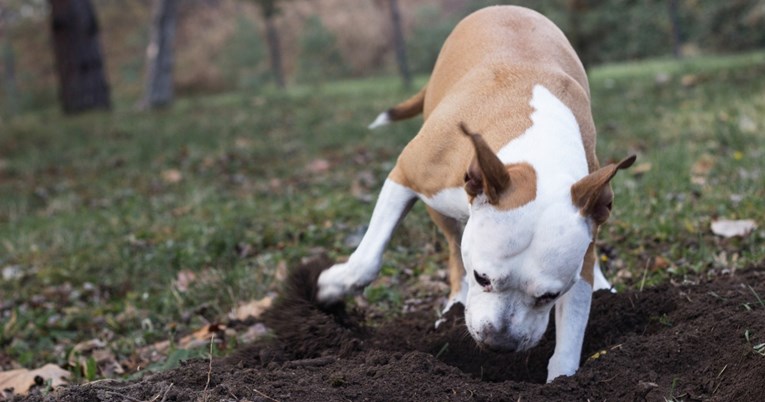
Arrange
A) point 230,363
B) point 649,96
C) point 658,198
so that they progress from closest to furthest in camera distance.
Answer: point 230,363 → point 658,198 → point 649,96

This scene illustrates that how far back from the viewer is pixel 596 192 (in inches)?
106

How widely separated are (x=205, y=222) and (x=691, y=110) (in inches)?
227

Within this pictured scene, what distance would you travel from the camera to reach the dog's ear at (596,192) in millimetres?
2627

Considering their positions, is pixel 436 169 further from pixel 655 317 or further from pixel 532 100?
pixel 655 317

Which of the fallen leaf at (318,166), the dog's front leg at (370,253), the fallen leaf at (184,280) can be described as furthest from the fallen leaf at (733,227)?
the fallen leaf at (318,166)

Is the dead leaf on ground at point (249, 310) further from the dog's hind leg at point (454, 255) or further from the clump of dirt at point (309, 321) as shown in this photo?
the dog's hind leg at point (454, 255)

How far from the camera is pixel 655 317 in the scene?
3.49 metres

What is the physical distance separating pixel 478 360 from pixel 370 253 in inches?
23.8

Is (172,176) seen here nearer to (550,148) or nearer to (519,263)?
(550,148)

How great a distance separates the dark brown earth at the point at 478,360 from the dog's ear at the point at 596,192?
572mm

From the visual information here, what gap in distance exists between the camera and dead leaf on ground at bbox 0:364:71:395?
3.64 m

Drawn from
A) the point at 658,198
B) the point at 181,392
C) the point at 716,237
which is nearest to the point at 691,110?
the point at 658,198

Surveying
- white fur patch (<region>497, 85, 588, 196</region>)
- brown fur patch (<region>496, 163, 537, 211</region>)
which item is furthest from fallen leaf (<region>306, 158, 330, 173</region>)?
brown fur patch (<region>496, 163, 537, 211</region>)

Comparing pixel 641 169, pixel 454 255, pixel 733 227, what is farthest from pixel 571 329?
pixel 641 169
